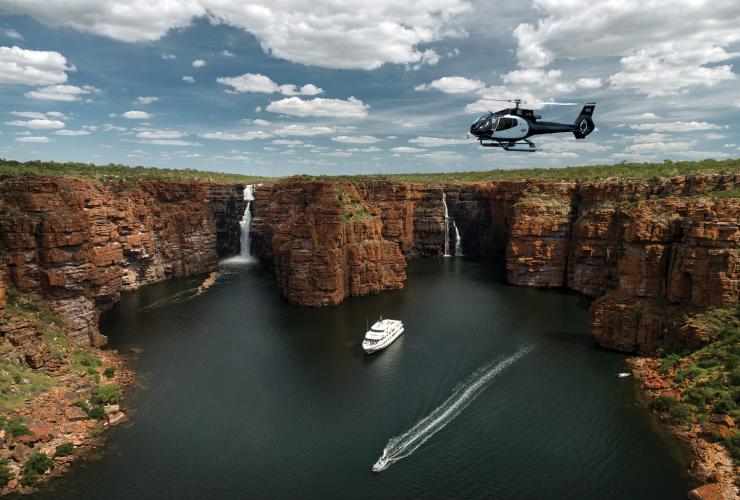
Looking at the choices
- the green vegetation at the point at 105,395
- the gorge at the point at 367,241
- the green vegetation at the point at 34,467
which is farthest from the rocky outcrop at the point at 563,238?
the green vegetation at the point at 34,467

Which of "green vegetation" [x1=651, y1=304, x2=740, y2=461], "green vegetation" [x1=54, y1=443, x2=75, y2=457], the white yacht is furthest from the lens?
the white yacht

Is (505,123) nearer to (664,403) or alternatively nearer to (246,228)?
(664,403)

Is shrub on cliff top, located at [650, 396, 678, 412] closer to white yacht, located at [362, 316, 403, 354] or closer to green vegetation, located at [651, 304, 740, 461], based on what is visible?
green vegetation, located at [651, 304, 740, 461]

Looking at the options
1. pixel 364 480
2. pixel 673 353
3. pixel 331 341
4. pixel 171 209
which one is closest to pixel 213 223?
pixel 171 209

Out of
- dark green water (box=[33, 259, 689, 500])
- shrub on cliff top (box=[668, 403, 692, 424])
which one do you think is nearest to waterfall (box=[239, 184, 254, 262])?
dark green water (box=[33, 259, 689, 500])

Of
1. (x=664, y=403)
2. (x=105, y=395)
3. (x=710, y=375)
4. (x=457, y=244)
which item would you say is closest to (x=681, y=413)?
(x=664, y=403)

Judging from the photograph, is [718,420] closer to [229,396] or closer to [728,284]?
[728,284]

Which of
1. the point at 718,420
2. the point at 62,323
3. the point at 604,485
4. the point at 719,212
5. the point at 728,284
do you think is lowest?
the point at 604,485
